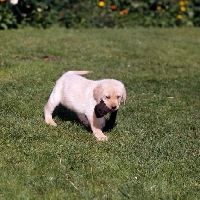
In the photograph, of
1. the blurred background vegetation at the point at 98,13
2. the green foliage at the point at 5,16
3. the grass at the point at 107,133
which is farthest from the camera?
the blurred background vegetation at the point at 98,13

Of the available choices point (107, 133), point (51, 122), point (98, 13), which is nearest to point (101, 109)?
point (107, 133)

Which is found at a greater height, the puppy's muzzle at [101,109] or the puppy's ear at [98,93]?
the puppy's ear at [98,93]

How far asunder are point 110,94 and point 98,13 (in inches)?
399

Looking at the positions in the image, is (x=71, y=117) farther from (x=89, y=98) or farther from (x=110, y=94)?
(x=110, y=94)

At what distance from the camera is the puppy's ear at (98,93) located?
18.2ft

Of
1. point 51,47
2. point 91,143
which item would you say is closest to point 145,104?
point 91,143

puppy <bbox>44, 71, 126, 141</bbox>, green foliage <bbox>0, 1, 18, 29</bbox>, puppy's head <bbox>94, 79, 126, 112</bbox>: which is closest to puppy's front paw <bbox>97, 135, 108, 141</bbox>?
puppy <bbox>44, 71, 126, 141</bbox>

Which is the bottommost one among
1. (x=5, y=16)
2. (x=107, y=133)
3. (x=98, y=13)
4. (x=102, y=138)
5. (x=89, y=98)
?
(x=98, y=13)

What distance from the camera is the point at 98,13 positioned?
1528 cm

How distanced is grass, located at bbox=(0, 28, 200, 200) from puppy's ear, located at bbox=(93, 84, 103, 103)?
0.44m

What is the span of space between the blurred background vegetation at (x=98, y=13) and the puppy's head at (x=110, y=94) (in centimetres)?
734

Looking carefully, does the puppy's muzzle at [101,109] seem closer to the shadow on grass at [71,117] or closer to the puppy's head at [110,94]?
the puppy's head at [110,94]

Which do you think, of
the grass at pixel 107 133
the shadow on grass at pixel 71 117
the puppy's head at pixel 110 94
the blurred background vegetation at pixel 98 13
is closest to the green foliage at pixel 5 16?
the blurred background vegetation at pixel 98 13

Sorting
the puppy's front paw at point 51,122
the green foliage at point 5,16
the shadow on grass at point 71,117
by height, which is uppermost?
the puppy's front paw at point 51,122
